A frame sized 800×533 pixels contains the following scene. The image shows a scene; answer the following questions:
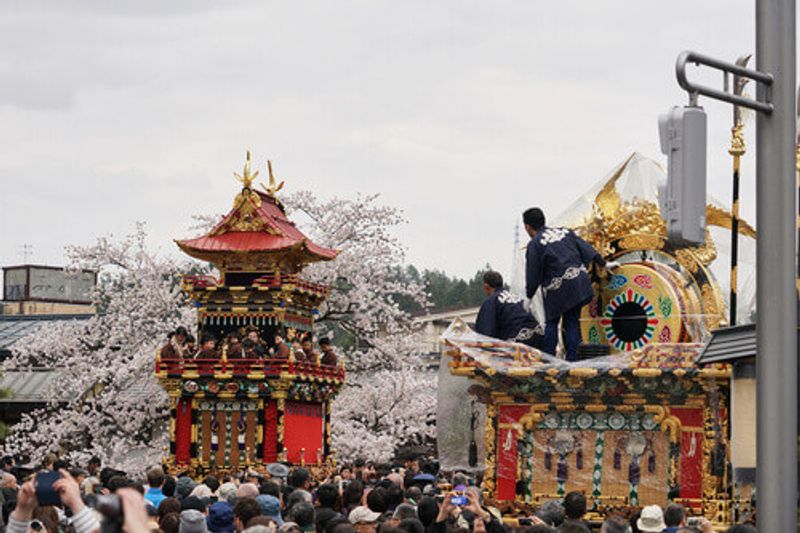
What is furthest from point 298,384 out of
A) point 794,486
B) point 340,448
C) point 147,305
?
point 794,486

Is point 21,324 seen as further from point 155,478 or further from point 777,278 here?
point 777,278

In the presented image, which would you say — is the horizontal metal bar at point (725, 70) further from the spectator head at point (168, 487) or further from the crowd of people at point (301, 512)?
the spectator head at point (168, 487)

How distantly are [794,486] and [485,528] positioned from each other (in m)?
3.63

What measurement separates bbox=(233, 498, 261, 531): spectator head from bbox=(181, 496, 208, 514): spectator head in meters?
2.32

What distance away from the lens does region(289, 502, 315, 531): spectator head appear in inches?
506

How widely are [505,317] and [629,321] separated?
4.95ft

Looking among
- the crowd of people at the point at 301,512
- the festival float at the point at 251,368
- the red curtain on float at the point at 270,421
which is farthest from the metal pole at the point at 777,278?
the red curtain on float at the point at 270,421

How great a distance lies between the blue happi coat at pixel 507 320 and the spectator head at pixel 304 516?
22.3 ft

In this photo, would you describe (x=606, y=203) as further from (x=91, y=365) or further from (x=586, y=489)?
(x=91, y=365)

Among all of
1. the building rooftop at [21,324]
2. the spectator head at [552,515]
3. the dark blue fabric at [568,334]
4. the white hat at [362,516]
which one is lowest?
the spectator head at [552,515]

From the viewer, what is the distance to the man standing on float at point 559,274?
1827 centimetres

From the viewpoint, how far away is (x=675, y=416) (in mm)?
17688

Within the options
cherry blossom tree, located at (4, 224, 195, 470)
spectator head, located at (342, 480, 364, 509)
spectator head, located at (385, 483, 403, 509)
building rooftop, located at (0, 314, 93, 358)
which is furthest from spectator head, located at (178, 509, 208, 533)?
building rooftop, located at (0, 314, 93, 358)

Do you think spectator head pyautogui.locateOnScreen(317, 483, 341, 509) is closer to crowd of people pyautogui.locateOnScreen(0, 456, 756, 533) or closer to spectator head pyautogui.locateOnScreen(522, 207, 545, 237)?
crowd of people pyautogui.locateOnScreen(0, 456, 756, 533)
